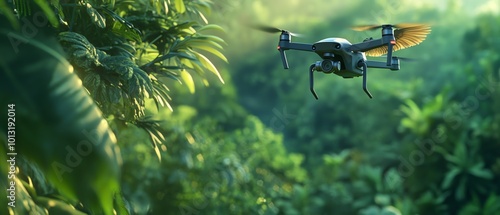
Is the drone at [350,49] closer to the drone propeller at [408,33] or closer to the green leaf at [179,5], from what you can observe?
the drone propeller at [408,33]

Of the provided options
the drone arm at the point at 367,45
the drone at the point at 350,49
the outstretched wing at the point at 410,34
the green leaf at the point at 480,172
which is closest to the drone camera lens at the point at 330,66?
the drone at the point at 350,49

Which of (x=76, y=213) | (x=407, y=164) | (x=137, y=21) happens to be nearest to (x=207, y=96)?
(x=407, y=164)

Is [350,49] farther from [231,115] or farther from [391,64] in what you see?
[231,115]

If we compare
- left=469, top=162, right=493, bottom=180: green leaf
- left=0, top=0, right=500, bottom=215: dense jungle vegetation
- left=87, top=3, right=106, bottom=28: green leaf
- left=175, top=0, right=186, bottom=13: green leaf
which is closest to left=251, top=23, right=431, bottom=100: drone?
left=0, top=0, right=500, bottom=215: dense jungle vegetation

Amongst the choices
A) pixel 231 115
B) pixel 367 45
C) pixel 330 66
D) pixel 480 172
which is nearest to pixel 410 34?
pixel 367 45

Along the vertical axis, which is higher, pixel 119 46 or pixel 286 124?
pixel 119 46

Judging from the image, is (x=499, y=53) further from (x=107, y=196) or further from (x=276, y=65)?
(x=107, y=196)

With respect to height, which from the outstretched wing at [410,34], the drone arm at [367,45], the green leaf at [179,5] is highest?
the green leaf at [179,5]
